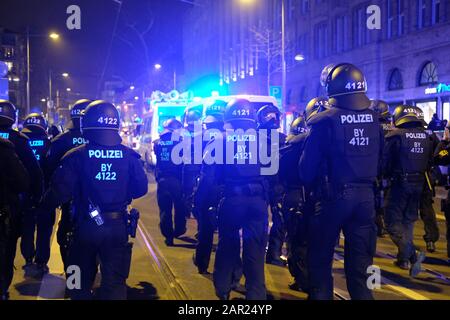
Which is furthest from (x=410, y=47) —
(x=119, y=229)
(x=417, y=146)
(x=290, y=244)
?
(x=119, y=229)

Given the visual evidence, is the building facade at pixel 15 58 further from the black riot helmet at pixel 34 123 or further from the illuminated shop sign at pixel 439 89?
the black riot helmet at pixel 34 123

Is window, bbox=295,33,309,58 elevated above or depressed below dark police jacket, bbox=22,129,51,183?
Result: above

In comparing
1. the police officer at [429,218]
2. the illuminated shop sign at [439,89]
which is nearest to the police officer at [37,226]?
the police officer at [429,218]

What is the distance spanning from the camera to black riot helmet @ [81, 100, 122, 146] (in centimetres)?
491

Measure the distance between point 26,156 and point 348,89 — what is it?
12.3 ft

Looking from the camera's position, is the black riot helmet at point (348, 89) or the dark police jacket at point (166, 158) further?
the dark police jacket at point (166, 158)

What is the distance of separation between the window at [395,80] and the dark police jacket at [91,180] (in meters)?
25.3

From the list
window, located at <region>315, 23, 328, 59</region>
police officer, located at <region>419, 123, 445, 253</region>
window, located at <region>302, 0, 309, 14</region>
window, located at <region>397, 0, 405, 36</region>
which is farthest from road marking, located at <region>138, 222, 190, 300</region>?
window, located at <region>302, 0, 309, 14</region>

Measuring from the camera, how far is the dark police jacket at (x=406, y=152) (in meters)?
7.43

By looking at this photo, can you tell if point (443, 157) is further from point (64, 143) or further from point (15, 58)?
point (15, 58)

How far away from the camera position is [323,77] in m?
5.57

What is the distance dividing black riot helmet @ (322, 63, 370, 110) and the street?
2.23 meters

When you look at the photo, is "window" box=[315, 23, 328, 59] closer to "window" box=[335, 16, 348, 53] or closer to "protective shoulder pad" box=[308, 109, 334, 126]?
"window" box=[335, 16, 348, 53]
